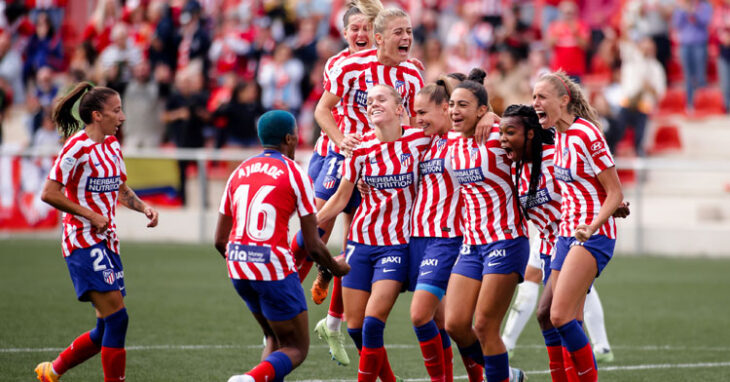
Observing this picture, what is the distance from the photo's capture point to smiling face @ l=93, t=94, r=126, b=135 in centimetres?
754

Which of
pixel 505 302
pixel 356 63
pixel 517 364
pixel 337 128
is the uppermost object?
pixel 356 63

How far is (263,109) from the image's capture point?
1933 cm

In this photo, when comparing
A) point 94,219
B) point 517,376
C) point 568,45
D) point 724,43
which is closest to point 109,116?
point 94,219

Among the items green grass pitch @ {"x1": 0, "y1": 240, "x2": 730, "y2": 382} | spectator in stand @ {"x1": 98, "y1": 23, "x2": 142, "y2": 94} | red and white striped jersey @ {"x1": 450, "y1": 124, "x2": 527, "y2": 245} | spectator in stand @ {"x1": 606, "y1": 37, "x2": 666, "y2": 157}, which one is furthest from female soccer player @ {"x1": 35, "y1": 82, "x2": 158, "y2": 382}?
spectator in stand @ {"x1": 606, "y1": 37, "x2": 666, "y2": 157}

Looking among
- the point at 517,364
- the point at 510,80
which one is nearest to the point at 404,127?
the point at 517,364

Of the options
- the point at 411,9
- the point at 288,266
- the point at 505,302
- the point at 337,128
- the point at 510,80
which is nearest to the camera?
the point at 288,266

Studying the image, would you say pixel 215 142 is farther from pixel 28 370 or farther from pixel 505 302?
pixel 505 302

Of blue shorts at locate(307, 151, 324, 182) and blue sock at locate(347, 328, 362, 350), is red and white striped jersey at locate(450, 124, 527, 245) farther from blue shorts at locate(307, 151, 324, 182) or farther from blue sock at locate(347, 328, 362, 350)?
blue shorts at locate(307, 151, 324, 182)

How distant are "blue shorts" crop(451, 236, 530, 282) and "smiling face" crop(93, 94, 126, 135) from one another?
8.96 ft

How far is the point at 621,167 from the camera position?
1695cm

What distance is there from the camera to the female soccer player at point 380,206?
7445 millimetres

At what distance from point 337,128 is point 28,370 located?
3239 mm

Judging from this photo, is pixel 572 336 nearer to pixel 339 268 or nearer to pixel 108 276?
pixel 339 268

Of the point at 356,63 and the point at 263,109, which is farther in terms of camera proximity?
the point at 263,109
